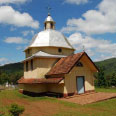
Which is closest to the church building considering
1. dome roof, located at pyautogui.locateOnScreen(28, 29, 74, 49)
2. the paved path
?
dome roof, located at pyautogui.locateOnScreen(28, 29, 74, 49)

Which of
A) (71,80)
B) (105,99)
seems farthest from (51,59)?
(105,99)

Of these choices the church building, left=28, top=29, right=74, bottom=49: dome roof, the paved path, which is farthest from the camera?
left=28, top=29, right=74, bottom=49: dome roof

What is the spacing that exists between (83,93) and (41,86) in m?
5.77

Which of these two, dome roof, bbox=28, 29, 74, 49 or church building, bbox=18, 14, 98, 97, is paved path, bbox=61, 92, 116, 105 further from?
dome roof, bbox=28, 29, 74, 49

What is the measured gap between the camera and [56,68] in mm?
22438

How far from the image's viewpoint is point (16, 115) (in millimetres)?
9547

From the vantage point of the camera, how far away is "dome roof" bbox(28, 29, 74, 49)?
2595 cm

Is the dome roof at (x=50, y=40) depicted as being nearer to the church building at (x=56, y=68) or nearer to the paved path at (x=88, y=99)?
the church building at (x=56, y=68)

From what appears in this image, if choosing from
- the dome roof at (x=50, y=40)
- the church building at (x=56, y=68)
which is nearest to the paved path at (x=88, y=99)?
the church building at (x=56, y=68)

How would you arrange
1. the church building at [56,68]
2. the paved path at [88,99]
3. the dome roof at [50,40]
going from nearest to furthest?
1. the paved path at [88,99]
2. the church building at [56,68]
3. the dome roof at [50,40]

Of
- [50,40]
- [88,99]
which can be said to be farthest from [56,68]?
[88,99]

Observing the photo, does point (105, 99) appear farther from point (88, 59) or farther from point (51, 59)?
point (51, 59)

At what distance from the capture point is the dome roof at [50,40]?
2595cm

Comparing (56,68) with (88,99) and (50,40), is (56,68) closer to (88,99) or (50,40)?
(50,40)
